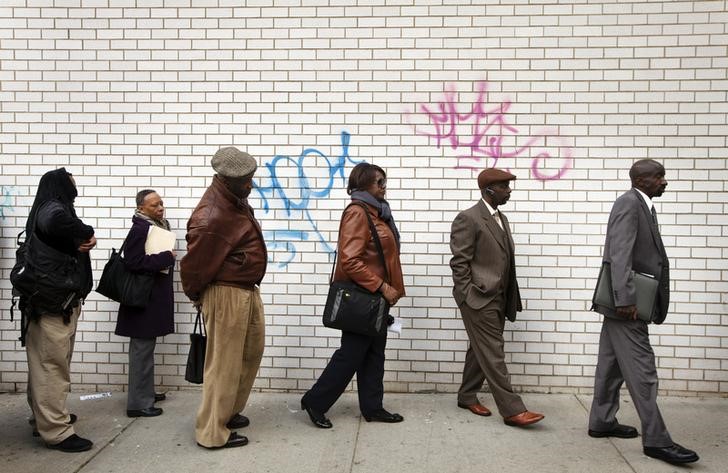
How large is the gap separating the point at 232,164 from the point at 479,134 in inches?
91.3

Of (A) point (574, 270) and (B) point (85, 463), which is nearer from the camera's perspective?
(B) point (85, 463)

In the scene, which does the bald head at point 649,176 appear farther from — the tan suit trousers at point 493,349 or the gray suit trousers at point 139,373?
the gray suit trousers at point 139,373

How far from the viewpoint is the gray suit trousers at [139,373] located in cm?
513

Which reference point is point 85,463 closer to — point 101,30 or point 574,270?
point 101,30

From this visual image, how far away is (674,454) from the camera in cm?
416

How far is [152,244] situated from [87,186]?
4.05ft

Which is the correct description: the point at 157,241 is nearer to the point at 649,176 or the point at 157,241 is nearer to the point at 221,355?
the point at 221,355

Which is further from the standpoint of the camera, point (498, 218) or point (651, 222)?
point (498, 218)

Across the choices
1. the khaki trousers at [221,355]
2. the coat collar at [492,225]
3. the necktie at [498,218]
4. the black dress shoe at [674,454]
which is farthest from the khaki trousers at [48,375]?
the black dress shoe at [674,454]

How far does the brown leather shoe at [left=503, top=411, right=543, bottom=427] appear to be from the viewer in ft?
15.6

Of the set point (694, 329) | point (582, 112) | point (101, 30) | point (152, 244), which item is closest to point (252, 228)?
point (152, 244)

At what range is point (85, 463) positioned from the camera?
14.0 feet

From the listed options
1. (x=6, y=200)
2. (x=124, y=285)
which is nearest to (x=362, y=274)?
(x=124, y=285)

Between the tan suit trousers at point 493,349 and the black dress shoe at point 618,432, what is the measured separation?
53cm
